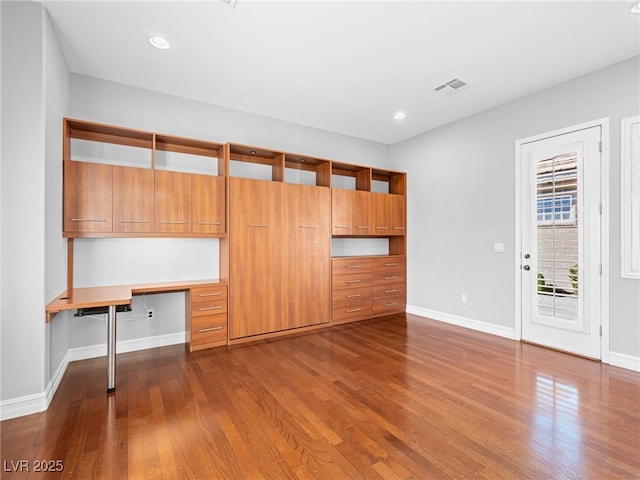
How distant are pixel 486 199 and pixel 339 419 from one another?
351cm

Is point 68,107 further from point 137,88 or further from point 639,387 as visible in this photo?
point 639,387

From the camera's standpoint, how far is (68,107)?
3.25m

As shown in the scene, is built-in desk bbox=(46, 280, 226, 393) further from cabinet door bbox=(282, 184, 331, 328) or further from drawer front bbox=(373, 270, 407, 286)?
drawer front bbox=(373, 270, 407, 286)

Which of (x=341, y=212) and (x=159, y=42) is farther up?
(x=159, y=42)

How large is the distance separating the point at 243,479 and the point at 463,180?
4.42 meters

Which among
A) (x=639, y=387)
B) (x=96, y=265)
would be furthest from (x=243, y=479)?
(x=639, y=387)

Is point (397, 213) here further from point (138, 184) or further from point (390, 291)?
point (138, 184)

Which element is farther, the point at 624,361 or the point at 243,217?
the point at 243,217

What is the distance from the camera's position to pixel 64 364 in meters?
3.00

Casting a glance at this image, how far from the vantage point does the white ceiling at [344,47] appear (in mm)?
2424

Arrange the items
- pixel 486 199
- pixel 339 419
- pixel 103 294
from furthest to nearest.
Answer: pixel 486 199, pixel 103 294, pixel 339 419

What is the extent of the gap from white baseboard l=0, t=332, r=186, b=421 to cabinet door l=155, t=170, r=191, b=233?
1.32m

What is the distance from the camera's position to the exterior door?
3.25 m

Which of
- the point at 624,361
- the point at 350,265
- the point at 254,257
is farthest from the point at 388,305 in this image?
the point at 624,361
